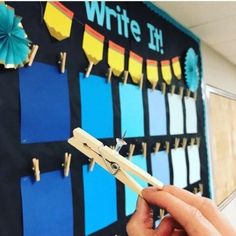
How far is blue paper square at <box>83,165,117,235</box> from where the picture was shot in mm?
1053

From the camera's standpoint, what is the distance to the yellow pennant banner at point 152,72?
1481 mm

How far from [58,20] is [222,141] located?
1918 mm

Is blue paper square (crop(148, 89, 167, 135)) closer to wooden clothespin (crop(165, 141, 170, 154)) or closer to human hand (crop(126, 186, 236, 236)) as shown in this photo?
wooden clothespin (crop(165, 141, 170, 154))

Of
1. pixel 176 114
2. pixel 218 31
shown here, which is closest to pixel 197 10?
pixel 218 31

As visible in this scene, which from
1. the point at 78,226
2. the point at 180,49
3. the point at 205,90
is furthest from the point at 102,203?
the point at 205,90

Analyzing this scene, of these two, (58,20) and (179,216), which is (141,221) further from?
(58,20)

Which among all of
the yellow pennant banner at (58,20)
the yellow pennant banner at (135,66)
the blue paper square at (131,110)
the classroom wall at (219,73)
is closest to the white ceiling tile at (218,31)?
the classroom wall at (219,73)

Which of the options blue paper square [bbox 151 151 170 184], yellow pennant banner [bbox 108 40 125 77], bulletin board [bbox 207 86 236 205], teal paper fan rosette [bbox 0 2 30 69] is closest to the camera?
teal paper fan rosette [bbox 0 2 30 69]

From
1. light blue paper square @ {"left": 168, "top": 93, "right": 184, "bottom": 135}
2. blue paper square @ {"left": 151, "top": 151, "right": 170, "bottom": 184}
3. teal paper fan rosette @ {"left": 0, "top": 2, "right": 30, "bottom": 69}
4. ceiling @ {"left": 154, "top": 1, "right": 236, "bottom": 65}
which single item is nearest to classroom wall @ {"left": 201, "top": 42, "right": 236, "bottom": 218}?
ceiling @ {"left": 154, "top": 1, "right": 236, "bottom": 65}

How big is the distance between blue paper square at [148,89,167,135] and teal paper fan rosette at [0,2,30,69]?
763 millimetres

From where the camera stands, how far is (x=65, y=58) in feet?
3.27

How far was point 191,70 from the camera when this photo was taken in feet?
6.23

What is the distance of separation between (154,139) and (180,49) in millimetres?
669

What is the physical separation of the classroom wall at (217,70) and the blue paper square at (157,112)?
31.7 inches
